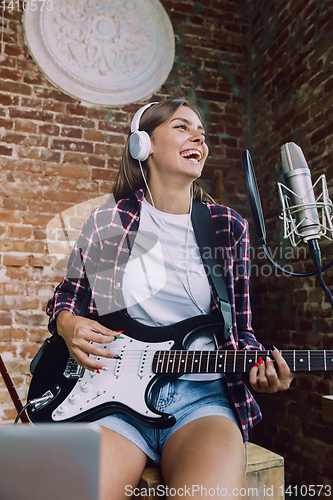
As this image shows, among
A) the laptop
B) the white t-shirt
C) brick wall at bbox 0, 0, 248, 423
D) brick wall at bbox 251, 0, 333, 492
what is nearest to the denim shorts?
the white t-shirt

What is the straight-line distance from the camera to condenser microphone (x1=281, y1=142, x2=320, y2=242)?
874 mm

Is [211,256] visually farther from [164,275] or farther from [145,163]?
[145,163]

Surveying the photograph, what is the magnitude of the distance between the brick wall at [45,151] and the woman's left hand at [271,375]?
1635mm

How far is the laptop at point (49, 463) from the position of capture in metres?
0.58

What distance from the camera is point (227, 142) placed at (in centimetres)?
284

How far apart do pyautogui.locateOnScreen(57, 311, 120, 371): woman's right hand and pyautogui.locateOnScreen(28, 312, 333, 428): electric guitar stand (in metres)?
0.05

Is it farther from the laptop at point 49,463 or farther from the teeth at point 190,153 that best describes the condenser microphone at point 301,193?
the laptop at point 49,463

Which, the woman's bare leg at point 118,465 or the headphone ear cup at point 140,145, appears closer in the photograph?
the woman's bare leg at point 118,465

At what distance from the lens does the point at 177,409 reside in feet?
3.52

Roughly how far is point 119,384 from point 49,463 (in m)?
0.50

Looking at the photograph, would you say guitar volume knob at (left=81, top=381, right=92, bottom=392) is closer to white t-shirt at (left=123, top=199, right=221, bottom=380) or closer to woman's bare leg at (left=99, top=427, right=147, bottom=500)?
woman's bare leg at (left=99, top=427, right=147, bottom=500)

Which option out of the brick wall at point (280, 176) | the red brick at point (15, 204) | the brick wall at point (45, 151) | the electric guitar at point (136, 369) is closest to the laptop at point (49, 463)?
the electric guitar at point (136, 369)

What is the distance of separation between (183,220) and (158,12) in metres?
2.05

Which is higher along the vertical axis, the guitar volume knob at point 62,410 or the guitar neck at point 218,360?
the guitar neck at point 218,360
